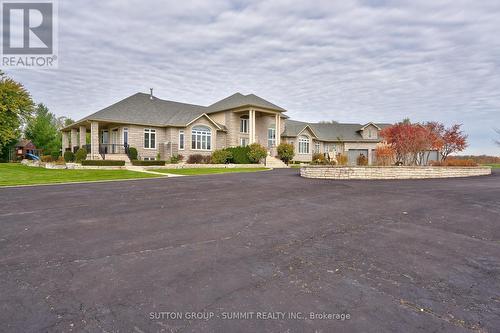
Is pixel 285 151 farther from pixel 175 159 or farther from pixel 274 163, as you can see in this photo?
pixel 175 159

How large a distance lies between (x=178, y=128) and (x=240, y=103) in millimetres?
7861

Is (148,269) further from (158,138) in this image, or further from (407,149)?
(158,138)

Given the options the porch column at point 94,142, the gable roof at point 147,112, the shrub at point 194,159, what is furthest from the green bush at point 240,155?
the porch column at point 94,142

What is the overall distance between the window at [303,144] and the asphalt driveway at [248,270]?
32.8m

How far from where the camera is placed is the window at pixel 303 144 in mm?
40312

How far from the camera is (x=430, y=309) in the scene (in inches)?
119

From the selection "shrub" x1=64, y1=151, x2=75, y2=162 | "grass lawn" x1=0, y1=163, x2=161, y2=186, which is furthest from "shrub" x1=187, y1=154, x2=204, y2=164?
"shrub" x1=64, y1=151, x2=75, y2=162

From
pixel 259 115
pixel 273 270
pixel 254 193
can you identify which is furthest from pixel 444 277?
pixel 259 115

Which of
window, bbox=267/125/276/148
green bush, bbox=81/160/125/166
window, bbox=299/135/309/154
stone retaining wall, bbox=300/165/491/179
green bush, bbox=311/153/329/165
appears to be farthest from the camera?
window, bbox=299/135/309/154

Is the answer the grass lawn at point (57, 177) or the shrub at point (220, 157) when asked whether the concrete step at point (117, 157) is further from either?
the shrub at point (220, 157)

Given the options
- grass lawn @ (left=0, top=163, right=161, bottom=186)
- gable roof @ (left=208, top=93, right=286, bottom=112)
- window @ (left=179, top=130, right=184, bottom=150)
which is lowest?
grass lawn @ (left=0, top=163, right=161, bottom=186)

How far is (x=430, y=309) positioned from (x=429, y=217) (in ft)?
16.3

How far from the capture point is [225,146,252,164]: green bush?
1195 inches

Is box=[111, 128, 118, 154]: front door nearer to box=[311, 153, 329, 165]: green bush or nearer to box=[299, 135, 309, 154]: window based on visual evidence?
box=[311, 153, 329, 165]: green bush
